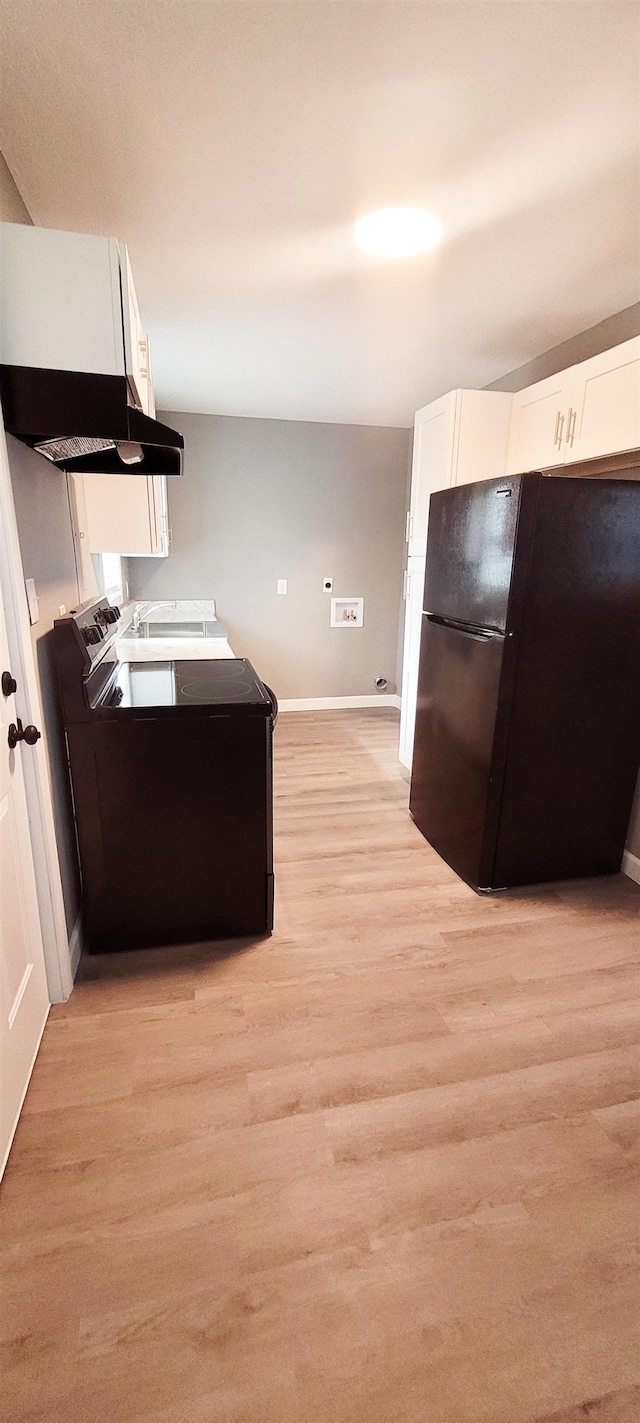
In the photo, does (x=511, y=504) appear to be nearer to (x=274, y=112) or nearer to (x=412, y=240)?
(x=412, y=240)

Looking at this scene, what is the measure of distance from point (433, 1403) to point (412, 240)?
9.34ft

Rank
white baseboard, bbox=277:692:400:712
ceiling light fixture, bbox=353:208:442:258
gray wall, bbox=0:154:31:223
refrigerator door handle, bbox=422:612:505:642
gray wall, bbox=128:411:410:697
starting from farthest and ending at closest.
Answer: white baseboard, bbox=277:692:400:712 < gray wall, bbox=128:411:410:697 < refrigerator door handle, bbox=422:612:505:642 < ceiling light fixture, bbox=353:208:442:258 < gray wall, bbox=0:154:31:223

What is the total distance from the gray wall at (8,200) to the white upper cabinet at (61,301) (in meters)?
0.32

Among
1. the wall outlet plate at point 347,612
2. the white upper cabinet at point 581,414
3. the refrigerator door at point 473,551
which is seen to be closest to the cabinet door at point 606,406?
the white upper cabinet at point 581,414

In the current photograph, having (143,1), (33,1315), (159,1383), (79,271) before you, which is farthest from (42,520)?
(159,1383)

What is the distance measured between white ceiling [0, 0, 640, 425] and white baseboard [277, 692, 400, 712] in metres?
2.89

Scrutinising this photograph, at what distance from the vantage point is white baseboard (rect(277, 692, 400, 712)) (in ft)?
16.1

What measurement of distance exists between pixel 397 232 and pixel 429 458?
4.36ft

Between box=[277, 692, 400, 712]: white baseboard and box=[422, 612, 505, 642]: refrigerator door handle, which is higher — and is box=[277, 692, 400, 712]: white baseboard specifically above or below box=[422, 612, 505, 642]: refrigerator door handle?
below

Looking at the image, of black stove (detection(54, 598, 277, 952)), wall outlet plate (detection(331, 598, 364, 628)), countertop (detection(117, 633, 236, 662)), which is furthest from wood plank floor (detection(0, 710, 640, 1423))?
wall outlet plate (detection(331, 598, 364, 628))

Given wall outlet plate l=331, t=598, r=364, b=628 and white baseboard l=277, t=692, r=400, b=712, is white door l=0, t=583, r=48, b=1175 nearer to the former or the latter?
white baseboard l=277, t=692, r=400, b=712

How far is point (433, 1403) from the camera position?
0.93 meters

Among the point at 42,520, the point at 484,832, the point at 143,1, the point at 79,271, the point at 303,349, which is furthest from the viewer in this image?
the point at 303,349

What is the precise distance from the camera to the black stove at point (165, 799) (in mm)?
1769
